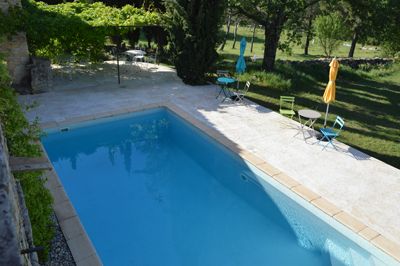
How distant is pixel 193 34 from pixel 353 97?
842 cm

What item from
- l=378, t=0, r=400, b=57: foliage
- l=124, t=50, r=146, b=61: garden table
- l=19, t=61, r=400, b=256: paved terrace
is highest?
→ l=378, t=0, r=400, b=57: foliage

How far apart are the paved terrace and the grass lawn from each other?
114cm

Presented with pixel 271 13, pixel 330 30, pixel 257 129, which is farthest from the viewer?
pixel 330 30

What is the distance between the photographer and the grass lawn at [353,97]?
39.6ft

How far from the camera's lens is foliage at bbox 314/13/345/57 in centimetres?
3272

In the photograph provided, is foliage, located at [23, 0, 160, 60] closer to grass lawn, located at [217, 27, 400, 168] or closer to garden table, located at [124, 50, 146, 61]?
garden table, located at [124, 50, 146, 61]

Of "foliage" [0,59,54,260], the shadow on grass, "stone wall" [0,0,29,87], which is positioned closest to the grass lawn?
the shadow on grass

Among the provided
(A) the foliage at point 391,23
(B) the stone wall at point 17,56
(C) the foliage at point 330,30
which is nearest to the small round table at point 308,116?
(A) the foliage at point 391,23

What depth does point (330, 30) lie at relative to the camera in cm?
3328

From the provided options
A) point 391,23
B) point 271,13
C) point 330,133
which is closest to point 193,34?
point 271,13

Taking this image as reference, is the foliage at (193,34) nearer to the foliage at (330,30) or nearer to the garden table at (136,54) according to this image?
the garden table at (136,54)

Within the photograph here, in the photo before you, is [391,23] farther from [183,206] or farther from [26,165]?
[26,165]

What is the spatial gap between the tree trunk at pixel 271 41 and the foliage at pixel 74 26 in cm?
637

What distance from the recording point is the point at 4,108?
6.21 meters
